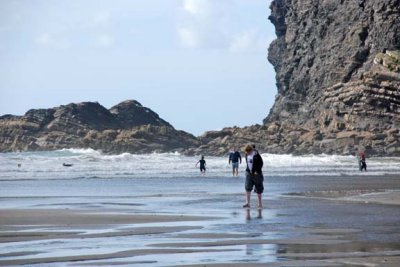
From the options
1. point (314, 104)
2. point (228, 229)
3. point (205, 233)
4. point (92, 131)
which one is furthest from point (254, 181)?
point (92, 131)

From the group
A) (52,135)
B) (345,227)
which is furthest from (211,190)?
(52,135)

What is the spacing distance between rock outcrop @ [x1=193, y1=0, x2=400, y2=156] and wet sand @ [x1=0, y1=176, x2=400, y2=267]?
2501 inches

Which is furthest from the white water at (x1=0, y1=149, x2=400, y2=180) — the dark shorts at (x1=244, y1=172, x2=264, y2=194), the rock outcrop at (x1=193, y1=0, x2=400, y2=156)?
the dark shorts at (x1=244, y1=172, x2=264, y2=194)

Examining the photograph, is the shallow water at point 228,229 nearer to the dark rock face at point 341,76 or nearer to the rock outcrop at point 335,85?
the dark rock face at point 341,76

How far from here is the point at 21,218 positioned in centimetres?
1873

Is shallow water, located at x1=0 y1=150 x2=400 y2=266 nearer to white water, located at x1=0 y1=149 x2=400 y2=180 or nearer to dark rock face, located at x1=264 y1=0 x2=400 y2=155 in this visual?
white water, located at x1=0 y1=149 x2=400 y2=180

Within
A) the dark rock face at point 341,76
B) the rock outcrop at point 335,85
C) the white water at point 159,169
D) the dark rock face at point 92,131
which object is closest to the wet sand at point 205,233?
the white water at point 159,169

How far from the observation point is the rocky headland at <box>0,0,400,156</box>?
296 feet

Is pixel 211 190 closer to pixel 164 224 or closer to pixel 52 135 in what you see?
pixel 164 224

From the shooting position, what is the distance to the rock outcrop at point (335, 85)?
89.6 metres

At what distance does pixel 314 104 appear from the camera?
349ft

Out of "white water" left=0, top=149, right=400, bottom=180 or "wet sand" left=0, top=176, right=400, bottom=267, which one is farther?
"white water" left=0, top=149, right=400, bottom=180

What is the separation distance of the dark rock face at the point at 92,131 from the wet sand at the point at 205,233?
292 feet

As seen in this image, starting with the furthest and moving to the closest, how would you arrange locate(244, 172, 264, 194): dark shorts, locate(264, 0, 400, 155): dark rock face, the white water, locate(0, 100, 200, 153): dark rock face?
locate(0, 100, 200, 153): dark rock face → locate(264, 0, 400, 155): dark rock face → the white water → locate(244, 172, 264, 194): dark shorts
